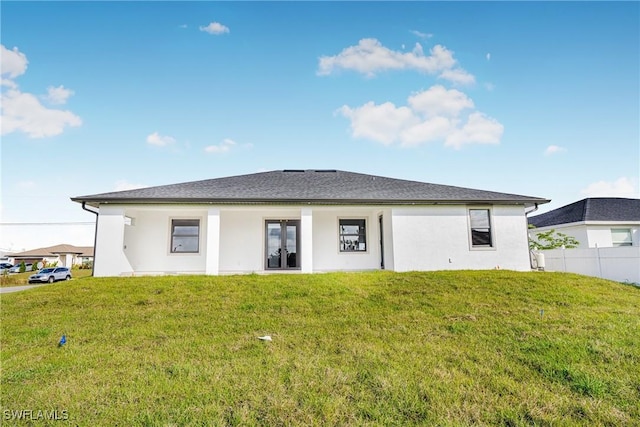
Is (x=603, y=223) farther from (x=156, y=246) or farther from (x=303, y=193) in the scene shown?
(x=156, y=246)

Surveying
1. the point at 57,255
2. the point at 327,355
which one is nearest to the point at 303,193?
the point at 327,355

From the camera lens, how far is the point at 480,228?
12500mm

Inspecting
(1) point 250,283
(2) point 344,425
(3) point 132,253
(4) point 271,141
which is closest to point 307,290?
(1) point 250,283

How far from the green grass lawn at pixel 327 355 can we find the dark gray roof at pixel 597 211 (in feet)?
39.1

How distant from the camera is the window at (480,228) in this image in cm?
1236

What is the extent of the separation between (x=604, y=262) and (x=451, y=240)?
6006mm

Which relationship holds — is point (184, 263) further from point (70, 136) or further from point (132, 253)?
point (70, 136)

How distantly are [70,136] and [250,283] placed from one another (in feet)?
35.9

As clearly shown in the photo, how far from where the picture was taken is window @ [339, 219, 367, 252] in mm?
13555

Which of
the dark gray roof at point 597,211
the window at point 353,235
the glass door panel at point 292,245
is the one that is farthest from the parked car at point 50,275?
the dark gray roof at point 597,211

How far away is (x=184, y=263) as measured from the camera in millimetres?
12695

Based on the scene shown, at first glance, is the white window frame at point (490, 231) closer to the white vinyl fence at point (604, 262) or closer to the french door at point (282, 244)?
the white vinyl fence at point (604, 262)

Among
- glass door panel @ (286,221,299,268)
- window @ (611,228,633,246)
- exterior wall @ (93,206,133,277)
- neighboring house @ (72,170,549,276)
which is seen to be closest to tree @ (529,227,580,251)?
window @ (611,228,633,246)

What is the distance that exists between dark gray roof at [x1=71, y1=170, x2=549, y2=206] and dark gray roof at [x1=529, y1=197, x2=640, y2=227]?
9.00 meters
